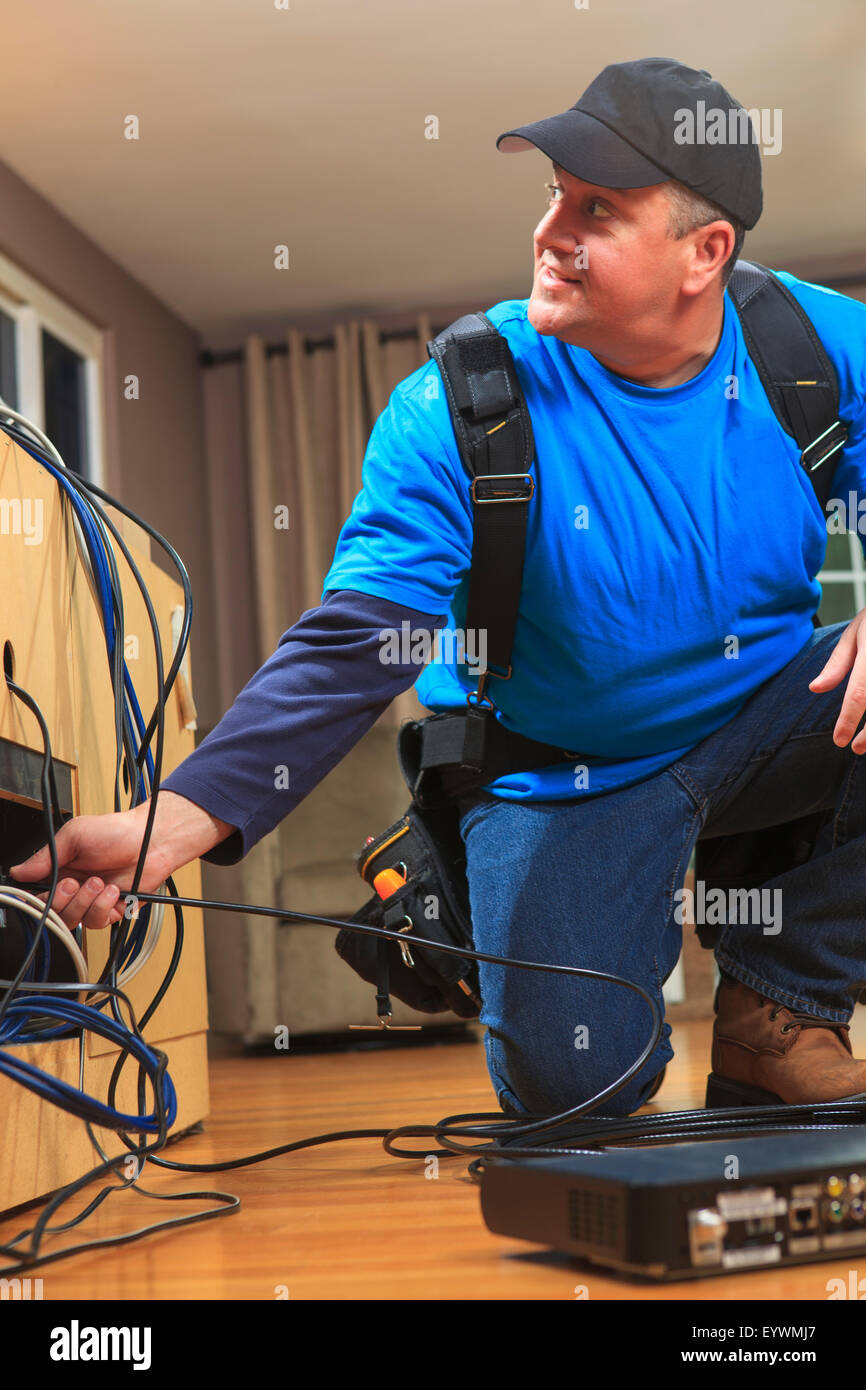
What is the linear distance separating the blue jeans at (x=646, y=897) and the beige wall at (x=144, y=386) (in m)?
2.56

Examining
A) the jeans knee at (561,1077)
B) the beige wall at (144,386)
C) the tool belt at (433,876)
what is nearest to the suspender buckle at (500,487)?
the tool belt at (433,876)

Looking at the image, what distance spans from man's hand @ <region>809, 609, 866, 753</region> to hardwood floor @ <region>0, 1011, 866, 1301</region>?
47 cm

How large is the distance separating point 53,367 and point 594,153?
2772 mm

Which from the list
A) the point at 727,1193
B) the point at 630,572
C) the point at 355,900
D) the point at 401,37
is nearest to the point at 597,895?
the point at 630,572

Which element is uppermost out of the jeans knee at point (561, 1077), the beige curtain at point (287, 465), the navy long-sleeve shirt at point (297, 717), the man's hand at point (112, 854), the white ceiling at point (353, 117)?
the white ceiling at point (353, 117)

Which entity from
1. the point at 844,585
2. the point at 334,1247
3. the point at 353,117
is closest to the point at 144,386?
the point at 353,117

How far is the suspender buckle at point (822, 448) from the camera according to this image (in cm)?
126

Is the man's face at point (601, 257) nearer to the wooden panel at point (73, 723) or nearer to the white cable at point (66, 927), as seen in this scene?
the wooden panel at point (73, 723)

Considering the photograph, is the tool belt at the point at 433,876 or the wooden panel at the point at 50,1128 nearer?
the wooden panel at the point at 50,1128

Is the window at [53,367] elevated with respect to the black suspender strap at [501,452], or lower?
elevated

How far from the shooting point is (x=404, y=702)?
4281mm

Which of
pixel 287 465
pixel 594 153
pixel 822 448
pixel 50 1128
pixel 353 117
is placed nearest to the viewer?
pixel 50 1128

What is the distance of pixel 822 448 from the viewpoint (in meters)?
1.26

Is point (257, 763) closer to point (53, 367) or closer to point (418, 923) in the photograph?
point (418, 923)
